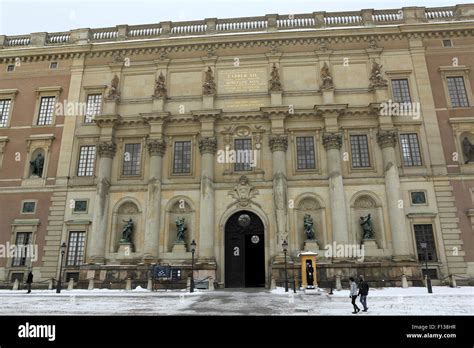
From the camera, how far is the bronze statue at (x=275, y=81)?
31781mm

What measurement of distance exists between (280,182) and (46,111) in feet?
76.5

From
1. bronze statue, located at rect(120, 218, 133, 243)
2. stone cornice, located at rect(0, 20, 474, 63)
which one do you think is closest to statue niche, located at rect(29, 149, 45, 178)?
bronze statue, located at rect(120, 218, 133, 243)

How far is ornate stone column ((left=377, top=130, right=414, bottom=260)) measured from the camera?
89.4 feet

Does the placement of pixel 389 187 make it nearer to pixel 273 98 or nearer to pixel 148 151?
pixel 273 98

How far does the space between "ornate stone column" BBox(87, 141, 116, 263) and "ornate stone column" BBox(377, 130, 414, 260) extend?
913 inches

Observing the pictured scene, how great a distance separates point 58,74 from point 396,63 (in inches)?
1269

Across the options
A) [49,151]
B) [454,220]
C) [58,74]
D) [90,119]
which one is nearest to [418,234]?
[454,220]

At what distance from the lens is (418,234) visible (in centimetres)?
2814

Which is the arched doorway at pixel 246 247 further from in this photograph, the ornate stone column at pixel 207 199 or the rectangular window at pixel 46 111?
the rectangular window at pixel 46 111

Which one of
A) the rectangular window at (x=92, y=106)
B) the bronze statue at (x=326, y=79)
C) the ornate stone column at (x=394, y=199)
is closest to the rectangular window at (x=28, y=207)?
the rectangular window at (x=92, y=106)

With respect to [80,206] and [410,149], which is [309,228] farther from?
[80,206]

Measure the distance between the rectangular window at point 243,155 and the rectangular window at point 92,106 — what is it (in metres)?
13.8

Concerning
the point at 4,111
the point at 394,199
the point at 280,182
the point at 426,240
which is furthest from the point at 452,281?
the point at 4,111

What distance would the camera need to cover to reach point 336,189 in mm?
28875
